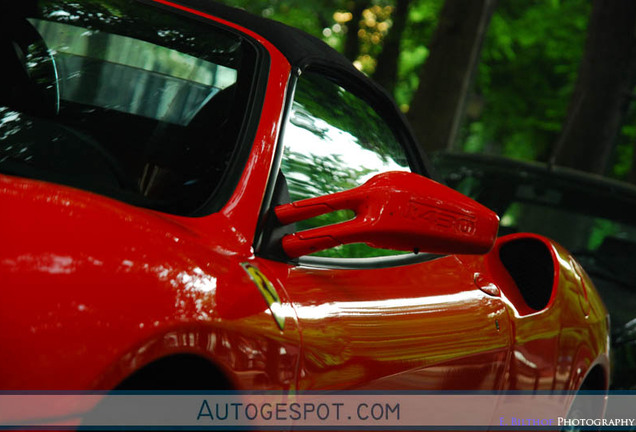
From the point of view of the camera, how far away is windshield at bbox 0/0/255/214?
8.39 feet

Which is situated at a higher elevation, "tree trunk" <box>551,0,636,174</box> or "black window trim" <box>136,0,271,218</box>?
"black window trim" <box>136,0,271,218</box>

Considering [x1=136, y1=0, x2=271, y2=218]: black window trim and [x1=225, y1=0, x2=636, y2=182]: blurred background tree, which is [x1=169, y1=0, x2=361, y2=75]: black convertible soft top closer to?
[x1=136, y1=0, x2=271, y2=218]: black window trim

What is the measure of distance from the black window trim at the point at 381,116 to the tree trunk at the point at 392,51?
15884mm

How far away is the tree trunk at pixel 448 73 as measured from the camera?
506 inches

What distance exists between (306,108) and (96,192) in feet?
2.29

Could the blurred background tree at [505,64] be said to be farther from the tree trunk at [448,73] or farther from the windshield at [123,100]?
the windshield at [123,100]

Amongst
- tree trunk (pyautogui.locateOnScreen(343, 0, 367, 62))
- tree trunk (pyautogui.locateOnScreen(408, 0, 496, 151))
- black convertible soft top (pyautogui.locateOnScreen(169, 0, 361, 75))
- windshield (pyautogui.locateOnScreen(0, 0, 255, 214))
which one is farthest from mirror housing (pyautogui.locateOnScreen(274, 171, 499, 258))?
tree trunk (pyautogui.locateOnScreen(343, 0, 367, 62))

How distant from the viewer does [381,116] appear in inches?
133

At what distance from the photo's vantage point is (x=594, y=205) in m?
7.21

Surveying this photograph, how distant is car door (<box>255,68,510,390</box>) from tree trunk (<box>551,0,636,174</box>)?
12034 mm

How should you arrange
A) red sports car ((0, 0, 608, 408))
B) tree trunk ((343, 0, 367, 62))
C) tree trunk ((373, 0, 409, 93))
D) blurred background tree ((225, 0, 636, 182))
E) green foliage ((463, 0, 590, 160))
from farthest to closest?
green foliage ((463, 0, 590, 160)), tree trunk ((343, 0, 367, 62)), tree trunk ((373, 0, 409, 93)), blurred background tree ((225, 0, 636, 182)), red sports car ((0, 0, 608, 408))

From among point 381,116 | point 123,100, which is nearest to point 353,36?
point 381,116

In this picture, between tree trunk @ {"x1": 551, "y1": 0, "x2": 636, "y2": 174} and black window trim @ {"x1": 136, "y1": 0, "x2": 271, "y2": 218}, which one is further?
tree trunk @ {"x1": 551, "y1": 0, "x2": 636, "y2": 174}

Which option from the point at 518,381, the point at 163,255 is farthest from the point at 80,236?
the point at 518,381
